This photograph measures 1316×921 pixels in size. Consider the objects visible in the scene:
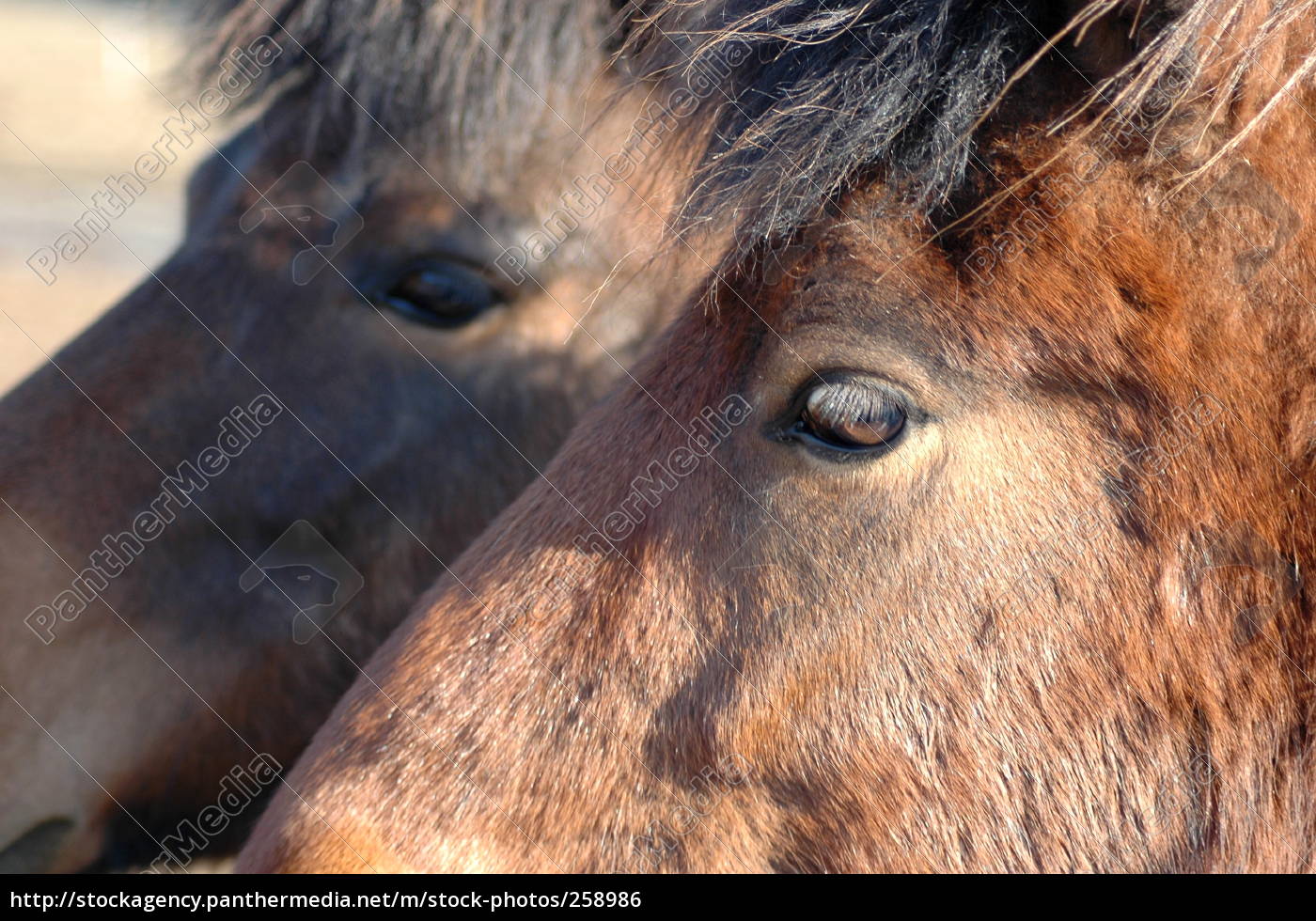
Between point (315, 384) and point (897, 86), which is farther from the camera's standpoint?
point (315, 384)

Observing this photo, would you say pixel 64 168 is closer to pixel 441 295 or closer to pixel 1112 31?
pixel 441 295

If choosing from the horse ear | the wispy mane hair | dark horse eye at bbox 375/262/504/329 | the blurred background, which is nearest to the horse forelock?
dark horse eye at bbox 375/262/504/329

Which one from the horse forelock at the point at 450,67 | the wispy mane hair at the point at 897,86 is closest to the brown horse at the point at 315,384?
the horse forelock at the point at 450,67

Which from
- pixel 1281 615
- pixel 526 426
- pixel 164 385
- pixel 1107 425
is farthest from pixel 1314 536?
pixel 164 385

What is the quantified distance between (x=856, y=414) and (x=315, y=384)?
1.20 metres

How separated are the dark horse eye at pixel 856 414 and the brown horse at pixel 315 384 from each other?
2.84 ft

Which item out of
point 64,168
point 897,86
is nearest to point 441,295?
point 897,86

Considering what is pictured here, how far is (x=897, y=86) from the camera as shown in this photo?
1.19 meters

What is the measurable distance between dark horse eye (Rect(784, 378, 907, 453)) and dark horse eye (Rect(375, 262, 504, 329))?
104cm

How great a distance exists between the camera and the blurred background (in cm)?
668

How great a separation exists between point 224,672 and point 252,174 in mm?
959

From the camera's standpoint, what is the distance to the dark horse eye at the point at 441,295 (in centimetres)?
205

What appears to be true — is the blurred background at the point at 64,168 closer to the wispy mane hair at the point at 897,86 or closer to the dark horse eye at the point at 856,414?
the wispy mane hair at the point at 897,86

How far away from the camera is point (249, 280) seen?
2.06 meters
